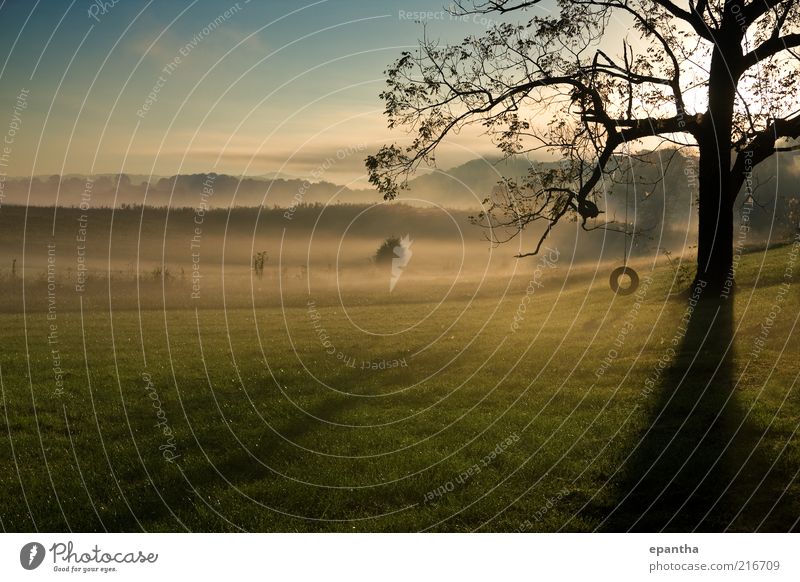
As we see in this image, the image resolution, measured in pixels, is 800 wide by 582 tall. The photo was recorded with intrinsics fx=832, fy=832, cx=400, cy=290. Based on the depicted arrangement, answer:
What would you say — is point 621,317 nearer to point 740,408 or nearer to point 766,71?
point 766,71

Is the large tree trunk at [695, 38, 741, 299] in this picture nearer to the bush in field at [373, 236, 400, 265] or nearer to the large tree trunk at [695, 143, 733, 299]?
the large tree trunk at [695, 143, 733, 299]

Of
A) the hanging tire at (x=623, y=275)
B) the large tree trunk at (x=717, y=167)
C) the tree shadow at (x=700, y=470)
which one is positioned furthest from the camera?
the hanging tire at (x=623, y=275)

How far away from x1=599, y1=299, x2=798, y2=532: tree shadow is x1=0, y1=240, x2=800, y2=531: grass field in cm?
5

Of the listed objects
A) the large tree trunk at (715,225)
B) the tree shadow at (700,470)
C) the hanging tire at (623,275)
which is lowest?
the tree shadow at (700,470)

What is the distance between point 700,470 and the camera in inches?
606

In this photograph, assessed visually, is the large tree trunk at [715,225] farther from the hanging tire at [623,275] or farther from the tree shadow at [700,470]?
the hanging tire at [623,275]

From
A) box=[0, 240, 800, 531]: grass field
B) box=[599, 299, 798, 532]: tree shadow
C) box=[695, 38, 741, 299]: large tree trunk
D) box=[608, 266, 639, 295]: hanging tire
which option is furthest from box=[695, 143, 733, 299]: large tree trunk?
box=[608, 266, 639, 295]: hanging tire

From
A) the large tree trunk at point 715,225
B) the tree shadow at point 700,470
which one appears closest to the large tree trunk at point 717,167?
the large tree trunk at point 715,225

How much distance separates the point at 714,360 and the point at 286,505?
12.4 m

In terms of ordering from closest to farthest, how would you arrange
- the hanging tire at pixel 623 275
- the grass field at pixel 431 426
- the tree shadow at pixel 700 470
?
the tree shadow at pixel 700 470, the grass field at pixel 431 426, the hanging tire at pixel 623 275

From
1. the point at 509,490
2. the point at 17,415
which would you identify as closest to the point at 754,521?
the point at 509,490

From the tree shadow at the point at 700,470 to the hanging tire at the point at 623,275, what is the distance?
13602 mm

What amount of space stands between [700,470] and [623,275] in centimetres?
2117

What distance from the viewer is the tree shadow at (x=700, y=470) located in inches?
543
